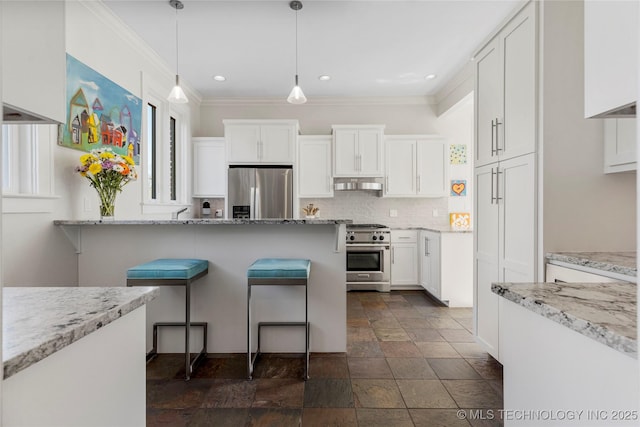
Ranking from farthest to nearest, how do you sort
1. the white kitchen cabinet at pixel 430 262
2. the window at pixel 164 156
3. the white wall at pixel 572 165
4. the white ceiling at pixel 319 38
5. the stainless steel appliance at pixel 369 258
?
1. the stainless steel appliance at pixel 369 258
2. the white kitchen cabinet at pixel 430 262
3. the window at pixel 164 156
4. the white ceiling at pixel 319 38
5. the white wall at pixel 572 165

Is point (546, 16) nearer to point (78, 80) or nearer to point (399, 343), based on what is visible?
point (399, 343)

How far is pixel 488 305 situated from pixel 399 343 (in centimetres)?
81

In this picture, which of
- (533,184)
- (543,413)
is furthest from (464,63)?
(543,413)

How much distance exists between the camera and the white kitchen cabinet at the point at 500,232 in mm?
2096

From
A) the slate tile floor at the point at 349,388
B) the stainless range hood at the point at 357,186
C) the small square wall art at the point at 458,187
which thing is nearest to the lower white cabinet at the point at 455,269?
the slate tile floor at the point at 349,388

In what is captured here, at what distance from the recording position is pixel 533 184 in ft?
6.73

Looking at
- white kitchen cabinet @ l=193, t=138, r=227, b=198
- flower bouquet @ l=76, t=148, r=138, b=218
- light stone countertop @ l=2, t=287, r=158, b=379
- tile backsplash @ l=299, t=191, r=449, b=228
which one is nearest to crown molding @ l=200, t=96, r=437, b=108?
white kitchen cabinet @ l=193, t=138, r=227, b=198

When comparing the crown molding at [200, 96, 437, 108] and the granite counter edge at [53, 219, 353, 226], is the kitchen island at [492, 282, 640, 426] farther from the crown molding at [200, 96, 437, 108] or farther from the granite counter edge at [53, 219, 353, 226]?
the crown molding at [200, 96, 437, 108]

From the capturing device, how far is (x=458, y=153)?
208 inches

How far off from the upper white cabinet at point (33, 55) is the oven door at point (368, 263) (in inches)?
170

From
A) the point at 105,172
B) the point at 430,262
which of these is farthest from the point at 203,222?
the point at 430,262

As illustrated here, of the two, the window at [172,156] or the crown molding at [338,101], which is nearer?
the window at [172,156]

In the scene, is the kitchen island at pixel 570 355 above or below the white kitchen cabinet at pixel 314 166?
below

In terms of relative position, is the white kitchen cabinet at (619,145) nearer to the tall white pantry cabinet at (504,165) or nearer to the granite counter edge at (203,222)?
the tall white pantry cabinet at (504,165)
